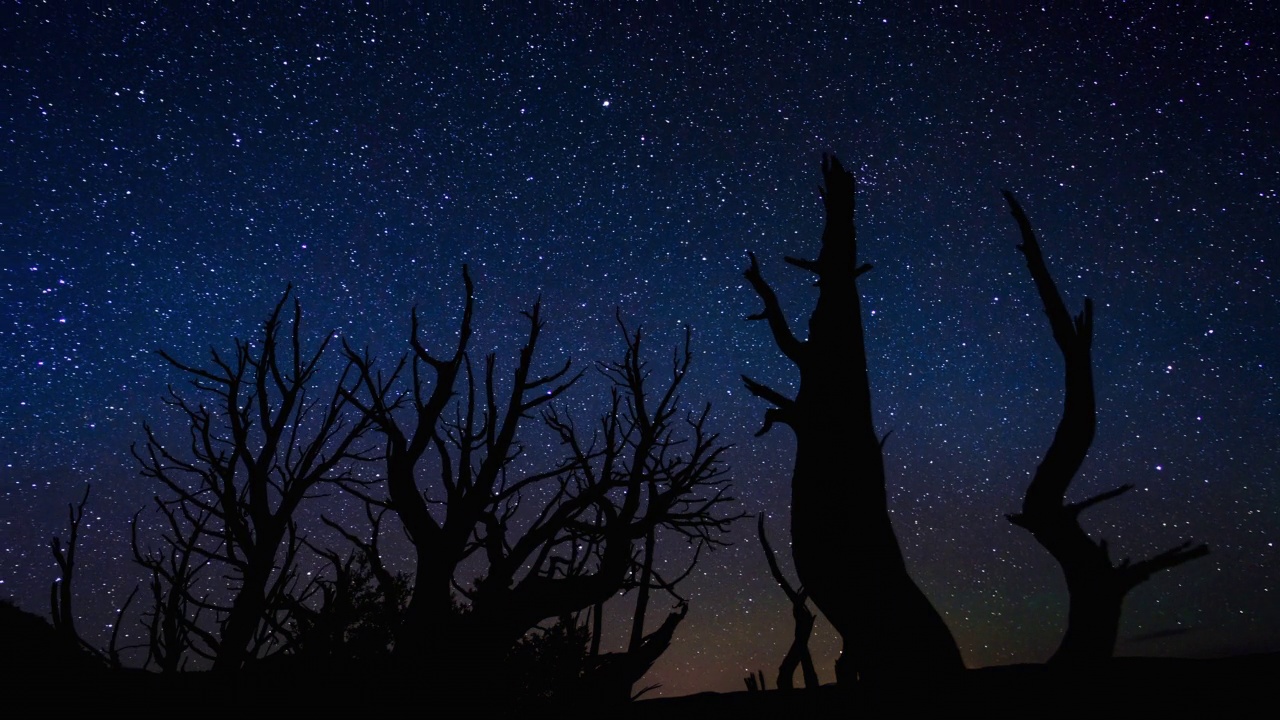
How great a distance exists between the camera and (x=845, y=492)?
4594 mm

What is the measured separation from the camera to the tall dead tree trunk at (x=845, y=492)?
13.2 ft

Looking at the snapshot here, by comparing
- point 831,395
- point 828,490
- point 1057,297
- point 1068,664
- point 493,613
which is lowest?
point 1068,664

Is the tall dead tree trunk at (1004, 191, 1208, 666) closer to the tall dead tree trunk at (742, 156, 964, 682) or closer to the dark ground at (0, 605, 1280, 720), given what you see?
the dark ground at (0, 605, 1280, 720)

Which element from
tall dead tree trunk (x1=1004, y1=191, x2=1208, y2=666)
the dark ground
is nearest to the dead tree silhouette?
the dark ground

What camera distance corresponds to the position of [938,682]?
147 inches

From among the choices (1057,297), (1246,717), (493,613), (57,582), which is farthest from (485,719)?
(1057,297)

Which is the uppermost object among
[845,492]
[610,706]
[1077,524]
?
[845,492]

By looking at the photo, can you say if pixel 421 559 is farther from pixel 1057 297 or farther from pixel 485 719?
pixel 1057 297

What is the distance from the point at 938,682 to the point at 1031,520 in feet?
3.89

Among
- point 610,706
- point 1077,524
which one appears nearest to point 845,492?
point 1077,524

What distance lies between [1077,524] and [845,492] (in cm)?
144

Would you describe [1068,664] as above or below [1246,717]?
above

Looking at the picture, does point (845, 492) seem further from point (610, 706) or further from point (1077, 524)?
point (610, 706)

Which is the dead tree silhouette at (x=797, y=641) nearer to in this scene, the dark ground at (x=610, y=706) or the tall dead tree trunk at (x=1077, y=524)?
the dark ground at (x=610, y=706)
